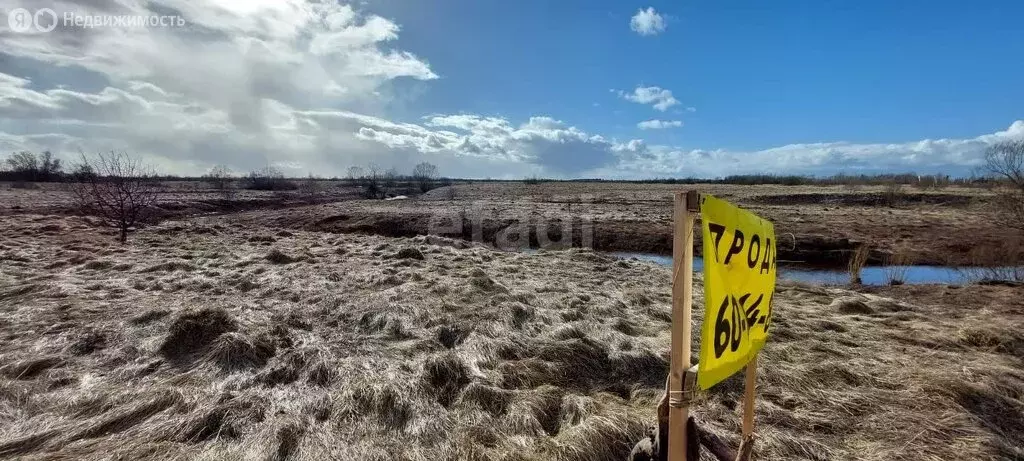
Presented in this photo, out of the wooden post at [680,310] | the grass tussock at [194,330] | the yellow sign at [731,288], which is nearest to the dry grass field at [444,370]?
the grass tussock at [194,330]

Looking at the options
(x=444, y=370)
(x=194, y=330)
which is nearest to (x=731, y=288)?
(x=444, y=370)

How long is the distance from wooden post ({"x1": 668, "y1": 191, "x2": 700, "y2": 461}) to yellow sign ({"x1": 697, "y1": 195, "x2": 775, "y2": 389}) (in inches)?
3.8

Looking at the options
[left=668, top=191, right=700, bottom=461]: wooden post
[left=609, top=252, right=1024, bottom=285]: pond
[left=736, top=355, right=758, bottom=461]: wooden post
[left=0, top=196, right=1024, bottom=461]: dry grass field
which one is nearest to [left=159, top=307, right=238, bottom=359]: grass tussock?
[left=0, top=196, right=1024, bottom=461]: dry grass field

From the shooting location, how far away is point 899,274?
1344 cm

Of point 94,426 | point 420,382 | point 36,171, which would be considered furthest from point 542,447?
point 36,171

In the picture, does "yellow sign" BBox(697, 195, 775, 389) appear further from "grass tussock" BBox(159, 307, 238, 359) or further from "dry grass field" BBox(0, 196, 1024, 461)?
"grass tussock" BBox(159, 307, 238, 359)

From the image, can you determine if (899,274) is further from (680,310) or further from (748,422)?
(680,310)

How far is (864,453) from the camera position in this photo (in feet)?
12.0

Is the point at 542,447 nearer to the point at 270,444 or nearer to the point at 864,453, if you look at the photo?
the point at 270,444

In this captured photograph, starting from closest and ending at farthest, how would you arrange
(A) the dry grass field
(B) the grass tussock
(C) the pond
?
1. (A) the dry grass field
2. (B) the grass tussock
3. (C) the pond

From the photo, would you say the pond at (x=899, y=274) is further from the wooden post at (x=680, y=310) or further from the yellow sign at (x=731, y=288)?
the wooden post at (x=680, y=310)

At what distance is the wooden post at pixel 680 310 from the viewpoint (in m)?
Answer: 2.14

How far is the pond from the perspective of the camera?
41.7 feet

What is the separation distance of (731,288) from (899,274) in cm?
1479
